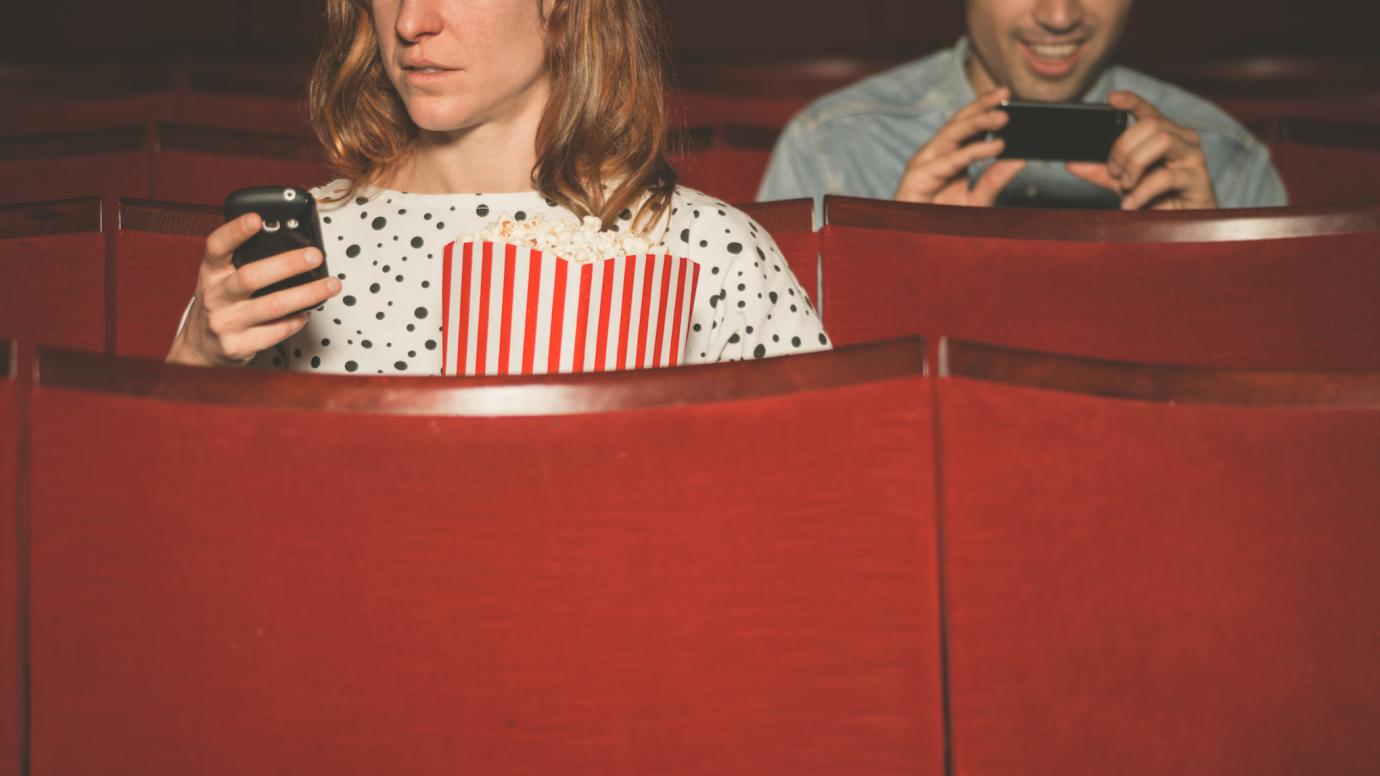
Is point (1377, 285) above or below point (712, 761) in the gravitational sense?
above

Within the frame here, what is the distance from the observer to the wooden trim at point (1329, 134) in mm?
750

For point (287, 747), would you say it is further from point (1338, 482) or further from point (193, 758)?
point (1338, 482)

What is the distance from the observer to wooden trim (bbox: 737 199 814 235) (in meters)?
0.59

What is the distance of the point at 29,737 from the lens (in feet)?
1.12

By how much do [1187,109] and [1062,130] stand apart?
0.74ft

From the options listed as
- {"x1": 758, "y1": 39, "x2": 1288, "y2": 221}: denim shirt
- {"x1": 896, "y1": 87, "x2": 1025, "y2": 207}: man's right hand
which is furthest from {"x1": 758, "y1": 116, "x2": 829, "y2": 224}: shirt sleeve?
{"x1": 896, "y1": 87, "x2": 1025, "y2": 207}: man's right hand

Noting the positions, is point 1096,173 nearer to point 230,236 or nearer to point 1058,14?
point 1058,14

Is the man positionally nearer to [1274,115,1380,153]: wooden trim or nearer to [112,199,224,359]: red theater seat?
[1274,115,1380,153]: wooden trim

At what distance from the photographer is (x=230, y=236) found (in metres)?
0.40

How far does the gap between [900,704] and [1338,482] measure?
121 mm

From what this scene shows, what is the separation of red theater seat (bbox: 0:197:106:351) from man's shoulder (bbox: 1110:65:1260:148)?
1.94 feet

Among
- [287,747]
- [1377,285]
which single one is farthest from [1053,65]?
[287,747]

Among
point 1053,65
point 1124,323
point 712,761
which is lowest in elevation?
point 712,761

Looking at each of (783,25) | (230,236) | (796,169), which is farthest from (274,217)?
(783,25)
